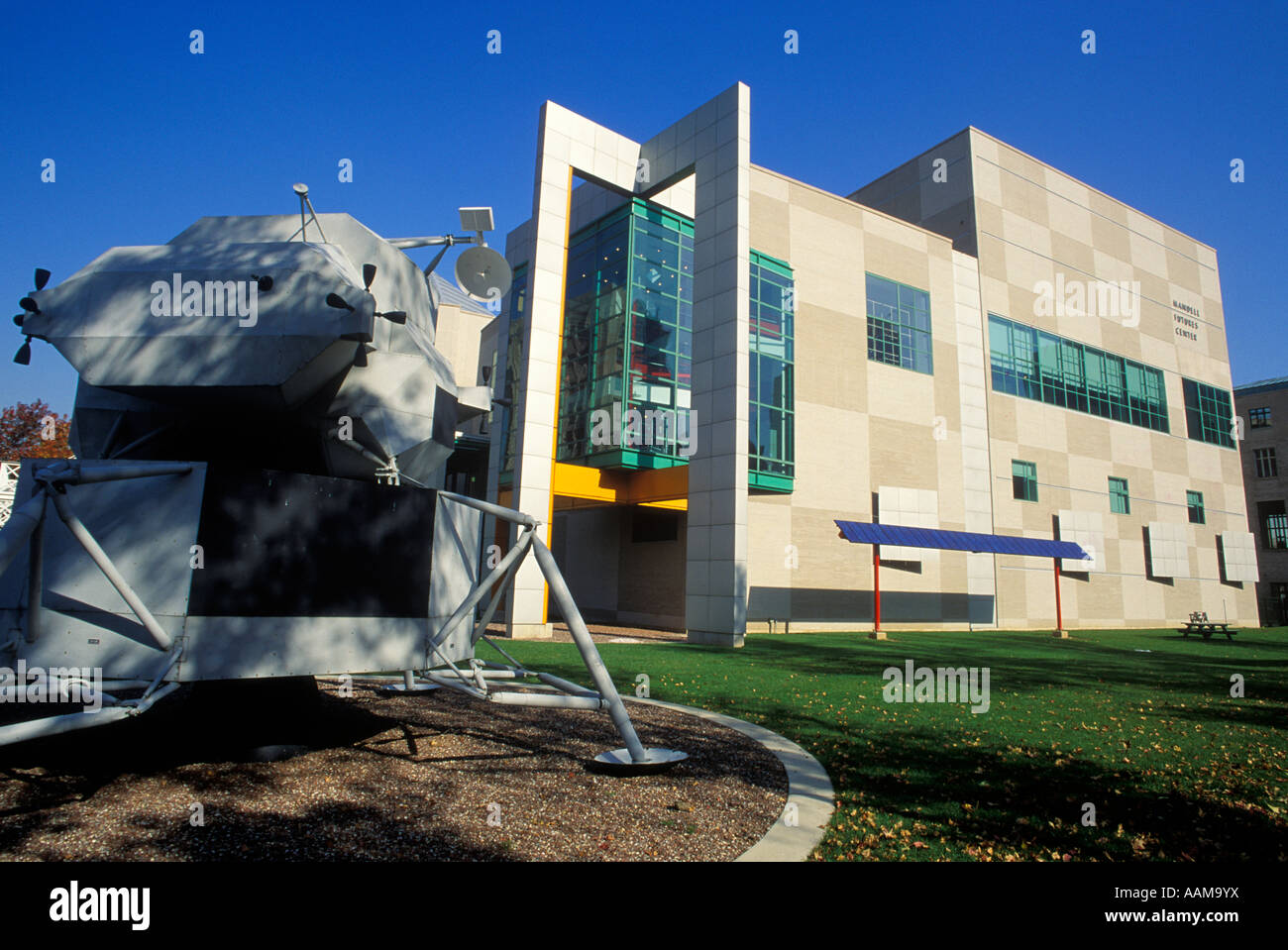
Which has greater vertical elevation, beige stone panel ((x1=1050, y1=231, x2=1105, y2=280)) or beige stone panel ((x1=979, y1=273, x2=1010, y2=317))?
beige stone panel ((x1=1050, y1=231, x2=1105, y2=280))

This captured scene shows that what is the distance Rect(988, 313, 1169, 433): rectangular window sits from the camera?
118ft

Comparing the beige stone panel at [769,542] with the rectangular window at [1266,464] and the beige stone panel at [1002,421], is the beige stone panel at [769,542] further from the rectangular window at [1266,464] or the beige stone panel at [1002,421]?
the rectangular window at [1266,464]

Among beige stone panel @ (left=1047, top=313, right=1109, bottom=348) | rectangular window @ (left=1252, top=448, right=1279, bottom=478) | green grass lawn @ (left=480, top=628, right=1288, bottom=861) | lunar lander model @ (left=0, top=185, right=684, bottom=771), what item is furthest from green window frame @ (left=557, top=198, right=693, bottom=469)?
rectangular window @ (left=1252, top=448, right=1279, bottom=478)

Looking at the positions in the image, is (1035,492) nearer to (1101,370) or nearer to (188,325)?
(1101,370)

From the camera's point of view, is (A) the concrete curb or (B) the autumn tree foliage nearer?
(A) the concrete curb

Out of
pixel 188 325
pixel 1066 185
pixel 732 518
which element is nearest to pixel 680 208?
pixel 732 518

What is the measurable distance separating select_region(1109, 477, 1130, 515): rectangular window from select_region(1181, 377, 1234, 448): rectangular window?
9950mm

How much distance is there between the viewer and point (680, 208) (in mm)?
31000

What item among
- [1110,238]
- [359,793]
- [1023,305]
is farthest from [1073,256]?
[359,793]

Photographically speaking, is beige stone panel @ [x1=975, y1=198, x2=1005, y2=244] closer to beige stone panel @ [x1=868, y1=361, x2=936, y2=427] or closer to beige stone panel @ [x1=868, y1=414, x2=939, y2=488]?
beige stone panel @ [x1=868, y1=361, x2=936, y2=427]

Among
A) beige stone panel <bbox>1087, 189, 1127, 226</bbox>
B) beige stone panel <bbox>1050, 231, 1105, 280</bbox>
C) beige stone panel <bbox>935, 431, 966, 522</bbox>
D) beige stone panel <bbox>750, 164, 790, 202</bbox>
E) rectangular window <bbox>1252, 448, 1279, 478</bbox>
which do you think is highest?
beige stone panel <bbox>1087, 189, 1127, 226</bbox>

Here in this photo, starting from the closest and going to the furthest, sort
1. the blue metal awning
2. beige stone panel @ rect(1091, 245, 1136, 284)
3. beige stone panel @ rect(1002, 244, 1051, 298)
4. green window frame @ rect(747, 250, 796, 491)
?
the blue metal awning, green window frame @ rect(747, 250, 796, 491), beige stone panel @ rect(1002, 244, 1051, 298), beige stone panel @ rect(1091, 245, 1136, 284)

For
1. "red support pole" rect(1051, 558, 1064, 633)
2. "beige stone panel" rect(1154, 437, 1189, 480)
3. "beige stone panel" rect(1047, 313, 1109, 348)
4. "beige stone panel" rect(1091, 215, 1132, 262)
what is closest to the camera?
"red support pole" rect(1051, 558, 1064, 633)

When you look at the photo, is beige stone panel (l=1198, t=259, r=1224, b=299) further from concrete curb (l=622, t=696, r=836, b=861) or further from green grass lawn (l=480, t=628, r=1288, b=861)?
concrete curb (l=622, t=696, r=836, b=861)
